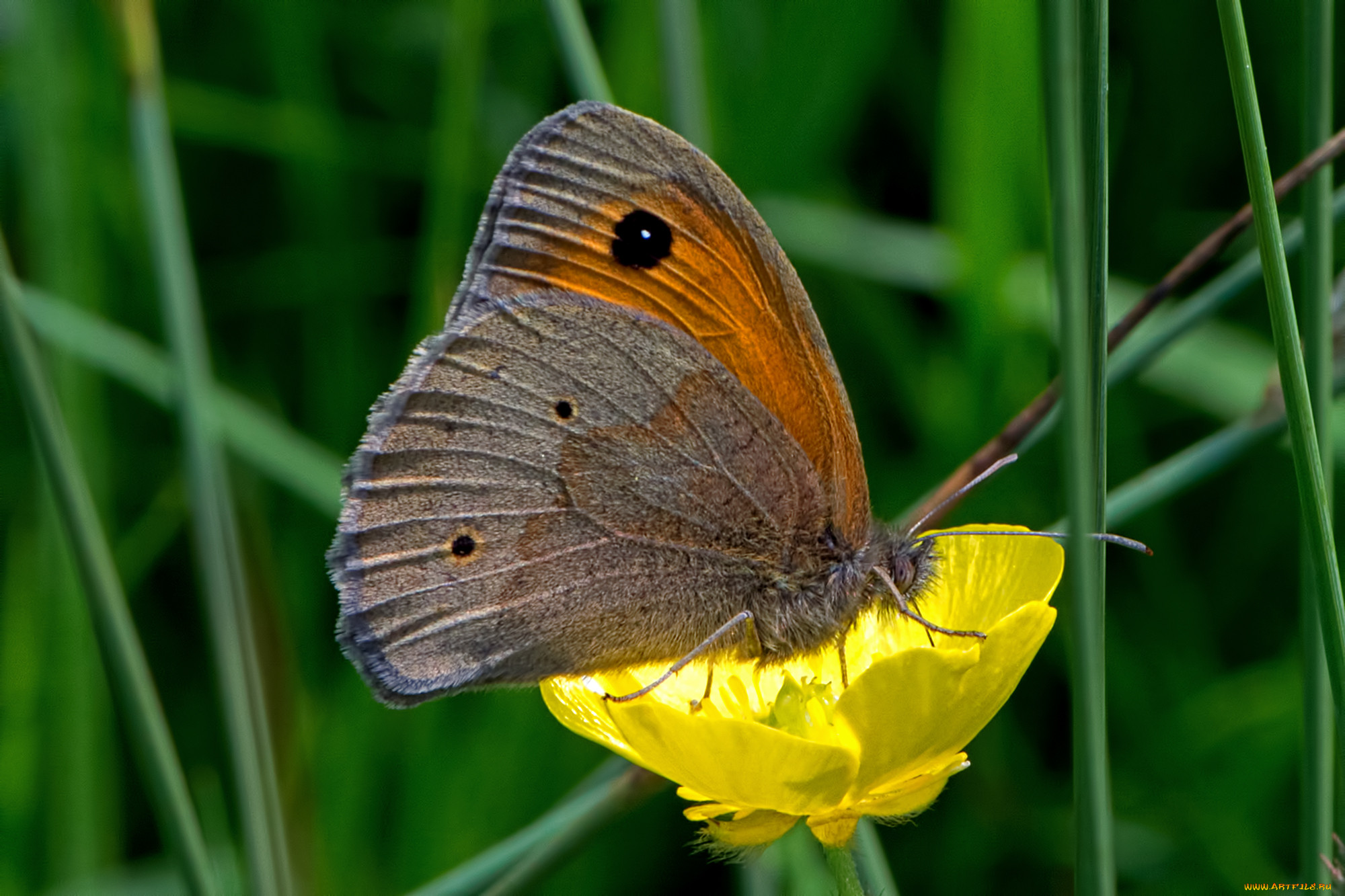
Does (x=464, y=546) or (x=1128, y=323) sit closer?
(x=1128, y=323)

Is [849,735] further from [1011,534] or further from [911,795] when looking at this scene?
[1011,534]

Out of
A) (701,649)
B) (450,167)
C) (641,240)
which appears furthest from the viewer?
(450,167)

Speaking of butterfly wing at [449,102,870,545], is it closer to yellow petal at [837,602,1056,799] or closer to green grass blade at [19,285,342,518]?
yellow petal at [837,602,1056,799]

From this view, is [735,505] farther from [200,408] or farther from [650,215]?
[200,408]

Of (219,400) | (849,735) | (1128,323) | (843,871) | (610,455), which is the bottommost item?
(843,871)

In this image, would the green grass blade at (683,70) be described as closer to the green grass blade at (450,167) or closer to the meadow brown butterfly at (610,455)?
the meadow brown butterfly at (610,455)

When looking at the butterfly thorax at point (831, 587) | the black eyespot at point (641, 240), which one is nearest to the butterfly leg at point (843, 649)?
the butterfly thorax at point (831, 587)

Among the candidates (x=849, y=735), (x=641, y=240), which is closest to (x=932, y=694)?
(x=849, y=735)
